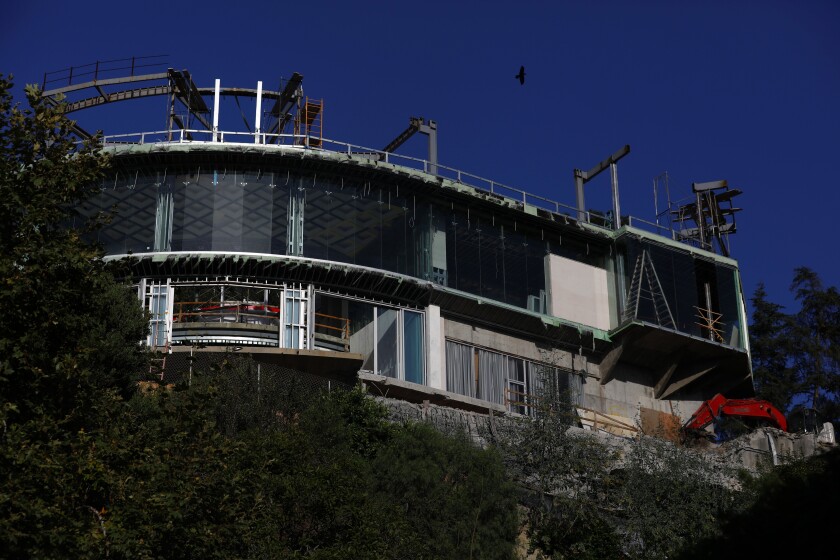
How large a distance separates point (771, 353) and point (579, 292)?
1738 centimetres

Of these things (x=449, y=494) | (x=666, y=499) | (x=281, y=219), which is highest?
(x=281, y=219)

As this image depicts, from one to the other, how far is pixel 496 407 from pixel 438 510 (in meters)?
11.2

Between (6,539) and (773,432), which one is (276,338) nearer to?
(773,432)

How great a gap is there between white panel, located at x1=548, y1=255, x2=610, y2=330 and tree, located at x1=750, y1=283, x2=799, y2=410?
1411 cm

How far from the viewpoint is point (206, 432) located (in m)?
24.7

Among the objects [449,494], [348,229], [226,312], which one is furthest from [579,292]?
[449,494]

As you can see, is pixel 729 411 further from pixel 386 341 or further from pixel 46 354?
pixel 46 354

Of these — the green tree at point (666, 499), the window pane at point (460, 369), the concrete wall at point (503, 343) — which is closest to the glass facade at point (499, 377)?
the window pane at point (460, 369)

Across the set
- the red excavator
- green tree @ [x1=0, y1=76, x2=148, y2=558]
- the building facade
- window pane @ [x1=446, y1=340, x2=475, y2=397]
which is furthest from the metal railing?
the red excavator

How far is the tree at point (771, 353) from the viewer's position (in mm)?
59094

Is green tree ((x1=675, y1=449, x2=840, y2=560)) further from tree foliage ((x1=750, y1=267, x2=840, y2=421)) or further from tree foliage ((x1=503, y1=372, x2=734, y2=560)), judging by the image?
tree foliage ((x1=750, y1=267, x2=840, y2=421))

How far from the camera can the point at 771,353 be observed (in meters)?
61.6

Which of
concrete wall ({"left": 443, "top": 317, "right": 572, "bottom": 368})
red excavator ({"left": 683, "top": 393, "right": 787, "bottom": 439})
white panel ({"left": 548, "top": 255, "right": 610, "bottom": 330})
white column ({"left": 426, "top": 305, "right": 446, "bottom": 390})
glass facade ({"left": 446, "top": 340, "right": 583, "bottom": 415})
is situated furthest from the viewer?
red excavator ({"left": 683, "top": 393, "right": 787, "bottom": 439})

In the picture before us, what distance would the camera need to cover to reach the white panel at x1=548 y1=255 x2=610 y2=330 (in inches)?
1865
